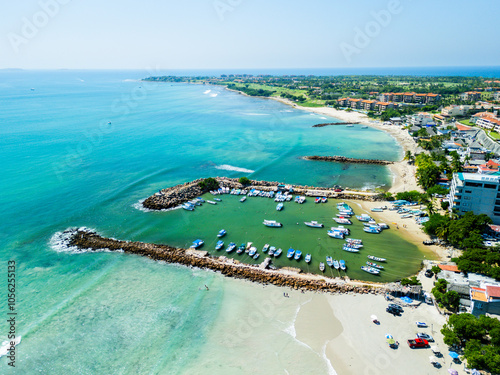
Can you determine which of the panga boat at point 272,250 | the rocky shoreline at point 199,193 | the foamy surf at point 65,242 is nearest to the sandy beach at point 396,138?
the rocky shoreline at point 199,193

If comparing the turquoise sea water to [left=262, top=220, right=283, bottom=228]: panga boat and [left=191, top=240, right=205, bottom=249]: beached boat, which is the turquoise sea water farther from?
[left=262, top=220, right=283, bottom=228]: panga boat

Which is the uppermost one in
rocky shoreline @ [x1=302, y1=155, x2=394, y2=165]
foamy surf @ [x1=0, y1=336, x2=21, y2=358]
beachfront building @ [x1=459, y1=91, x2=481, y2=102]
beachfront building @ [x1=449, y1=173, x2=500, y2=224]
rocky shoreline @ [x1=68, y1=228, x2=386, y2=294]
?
beachfront building @ [x1=459, y1=91, x2=481, y2=102]

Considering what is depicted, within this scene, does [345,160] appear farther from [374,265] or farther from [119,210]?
[119,210]

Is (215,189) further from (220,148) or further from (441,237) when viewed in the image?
(441,237)

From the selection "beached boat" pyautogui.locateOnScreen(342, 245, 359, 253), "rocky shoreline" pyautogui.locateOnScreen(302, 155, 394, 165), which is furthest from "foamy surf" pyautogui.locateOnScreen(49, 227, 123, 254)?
"rocky shoreline" pyautogui.locateOnScreen(302, 155, 394, 165)

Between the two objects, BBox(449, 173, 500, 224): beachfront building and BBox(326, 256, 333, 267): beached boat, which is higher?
BBox(449, 173, 500, 224): beachfront building

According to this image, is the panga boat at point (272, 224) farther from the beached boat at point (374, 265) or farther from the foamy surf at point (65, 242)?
the foamy surf at point (65, 242)
